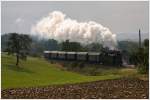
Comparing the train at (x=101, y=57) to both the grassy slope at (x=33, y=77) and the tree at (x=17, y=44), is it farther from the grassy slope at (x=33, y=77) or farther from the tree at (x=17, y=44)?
the tree at (x=17, y=44)

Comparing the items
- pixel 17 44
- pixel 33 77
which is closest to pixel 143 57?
pixel 33 77

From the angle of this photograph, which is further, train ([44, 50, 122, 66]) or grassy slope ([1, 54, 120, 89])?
train ([44, 50, 122, 66])

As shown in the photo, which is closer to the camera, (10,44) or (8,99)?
(8,99)

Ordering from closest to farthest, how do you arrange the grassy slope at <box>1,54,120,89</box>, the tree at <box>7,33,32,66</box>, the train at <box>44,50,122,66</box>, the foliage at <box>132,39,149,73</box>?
1. the grassy slope at <box>1,54,120,89</box>
2. the foliage at <box>132,39,149,73</box>
3. the tree at <box>7,33,32,66</box>
4. the train at <box>44,50,122,66</box>

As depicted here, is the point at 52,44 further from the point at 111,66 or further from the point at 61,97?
the point at 61,97

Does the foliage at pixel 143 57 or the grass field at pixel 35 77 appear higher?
the foliage at pixel 143 57

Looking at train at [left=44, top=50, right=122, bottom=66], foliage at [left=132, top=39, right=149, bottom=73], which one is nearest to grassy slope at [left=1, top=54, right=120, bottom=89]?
foliage at [left=132, top=39, right=149, bottom=73]

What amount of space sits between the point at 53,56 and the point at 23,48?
22717 millimetres

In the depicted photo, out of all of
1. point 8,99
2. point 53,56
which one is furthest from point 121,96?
point 53,56

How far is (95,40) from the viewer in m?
102

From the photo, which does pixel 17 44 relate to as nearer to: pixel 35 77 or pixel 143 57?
pixel 35 77

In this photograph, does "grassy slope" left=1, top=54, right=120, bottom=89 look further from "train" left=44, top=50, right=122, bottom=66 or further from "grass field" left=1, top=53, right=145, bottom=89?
"train" left=44, top=50, right=122, bottom=66

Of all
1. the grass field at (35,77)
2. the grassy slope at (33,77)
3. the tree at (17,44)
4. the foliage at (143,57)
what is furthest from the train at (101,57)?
the tree at (17,44)

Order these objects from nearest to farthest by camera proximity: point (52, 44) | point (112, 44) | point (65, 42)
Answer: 1. point (65, 42)
2. point (112, 44)
3. point (52, 44)
